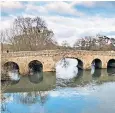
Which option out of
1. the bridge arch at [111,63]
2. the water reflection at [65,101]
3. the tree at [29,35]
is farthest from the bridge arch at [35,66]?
the water reflection at [65,101]

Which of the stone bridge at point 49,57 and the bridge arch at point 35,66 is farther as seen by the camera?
the bridge arch at point 35,66

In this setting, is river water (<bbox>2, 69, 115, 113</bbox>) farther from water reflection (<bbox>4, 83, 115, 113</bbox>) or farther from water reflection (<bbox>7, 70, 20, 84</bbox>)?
water reflection (<bbox>7, 70, 20, 84</bbox>)

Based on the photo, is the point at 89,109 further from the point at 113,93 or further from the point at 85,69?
the point at 85,69

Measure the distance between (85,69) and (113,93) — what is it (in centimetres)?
1241

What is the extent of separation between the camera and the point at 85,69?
31.5 metres

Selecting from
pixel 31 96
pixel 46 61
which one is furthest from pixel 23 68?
pixel 31 96

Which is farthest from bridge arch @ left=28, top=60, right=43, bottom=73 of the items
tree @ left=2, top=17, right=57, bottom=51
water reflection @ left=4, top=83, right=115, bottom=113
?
water reflection @ left=4, top=83, right=115, bottom=113

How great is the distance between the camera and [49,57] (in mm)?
29375

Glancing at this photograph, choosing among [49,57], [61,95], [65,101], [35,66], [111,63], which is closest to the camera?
[65,101]

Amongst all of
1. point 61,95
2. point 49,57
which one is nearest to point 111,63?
point 49,57

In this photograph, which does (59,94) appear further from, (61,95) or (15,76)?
(15,76)

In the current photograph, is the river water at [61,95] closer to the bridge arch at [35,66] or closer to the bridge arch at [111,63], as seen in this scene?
the bridge arch at [35,66]

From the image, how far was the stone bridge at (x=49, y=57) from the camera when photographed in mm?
27922

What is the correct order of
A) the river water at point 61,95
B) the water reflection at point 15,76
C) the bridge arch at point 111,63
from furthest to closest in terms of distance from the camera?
the bridge arch at point 111,63 → the water reflection at point 15,76 → the river water at point 61,95
